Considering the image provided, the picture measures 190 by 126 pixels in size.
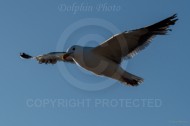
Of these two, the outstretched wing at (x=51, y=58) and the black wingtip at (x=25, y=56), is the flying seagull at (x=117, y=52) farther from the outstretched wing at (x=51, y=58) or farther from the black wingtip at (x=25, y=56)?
the black wingtip at (x=25, y=56)

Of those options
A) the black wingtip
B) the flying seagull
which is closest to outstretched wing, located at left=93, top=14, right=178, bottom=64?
the flying seagull

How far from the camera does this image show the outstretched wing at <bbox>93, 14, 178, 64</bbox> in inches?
845

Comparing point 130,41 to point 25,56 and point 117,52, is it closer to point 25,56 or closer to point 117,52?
point 117,52

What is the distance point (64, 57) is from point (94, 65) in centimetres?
128

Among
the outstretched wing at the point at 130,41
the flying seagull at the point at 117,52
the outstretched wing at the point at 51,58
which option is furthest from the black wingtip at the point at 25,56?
the outstretched wing at the point at 130,41

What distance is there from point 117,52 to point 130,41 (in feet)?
2.06

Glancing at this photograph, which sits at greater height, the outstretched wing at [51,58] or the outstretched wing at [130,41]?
the outstretched wing at [51,58]

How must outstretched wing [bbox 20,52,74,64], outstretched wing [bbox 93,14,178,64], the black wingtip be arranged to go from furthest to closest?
the black wingtip, outstretched wing [bbox 20,52,74,64], outstretched wing [bbox 93,14,178,64]

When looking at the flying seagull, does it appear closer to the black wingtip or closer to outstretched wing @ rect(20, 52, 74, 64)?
outstretched wing @ rect(20, 52, 74, 64)

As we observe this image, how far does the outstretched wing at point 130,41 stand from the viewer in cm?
2145

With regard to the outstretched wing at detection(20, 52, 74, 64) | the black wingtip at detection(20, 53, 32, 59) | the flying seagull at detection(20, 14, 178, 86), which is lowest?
the flying seagull at detection(20, 14, 178, 86)

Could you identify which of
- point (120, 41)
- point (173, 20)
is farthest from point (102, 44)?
point (173, 20)

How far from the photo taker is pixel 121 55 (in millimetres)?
22281

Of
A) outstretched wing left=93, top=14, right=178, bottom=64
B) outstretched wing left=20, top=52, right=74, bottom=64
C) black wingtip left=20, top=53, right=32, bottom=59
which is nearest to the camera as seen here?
outstretched wing left=93, top=14, right=178, bottom=64
